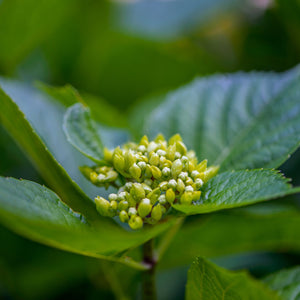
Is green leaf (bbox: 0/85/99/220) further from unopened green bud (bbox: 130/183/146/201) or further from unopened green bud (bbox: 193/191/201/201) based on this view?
unopened green bud (bbox: 193/191/201/201)

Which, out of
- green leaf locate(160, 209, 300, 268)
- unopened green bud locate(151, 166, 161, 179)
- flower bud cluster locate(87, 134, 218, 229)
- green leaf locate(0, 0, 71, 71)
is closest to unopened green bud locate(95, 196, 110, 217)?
flower bud cluster locate(87, 134, 218, 229)

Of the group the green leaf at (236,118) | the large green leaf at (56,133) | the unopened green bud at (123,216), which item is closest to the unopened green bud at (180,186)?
the unopened green bud at (123,216)

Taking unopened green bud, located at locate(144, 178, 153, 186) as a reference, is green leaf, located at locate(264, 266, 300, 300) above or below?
below

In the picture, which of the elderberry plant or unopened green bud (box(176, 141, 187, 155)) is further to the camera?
unopened green bud (box(176, 141, 187, 155))

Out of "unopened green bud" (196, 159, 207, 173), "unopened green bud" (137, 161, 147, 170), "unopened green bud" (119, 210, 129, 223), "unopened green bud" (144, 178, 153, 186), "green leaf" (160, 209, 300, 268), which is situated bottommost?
"green leaf" (160, 209, 300, 268)

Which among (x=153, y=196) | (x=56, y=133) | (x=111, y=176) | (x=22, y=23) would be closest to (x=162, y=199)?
(x=153, y=196)

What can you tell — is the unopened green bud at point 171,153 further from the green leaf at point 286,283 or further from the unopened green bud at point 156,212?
the green leaf at point 286,283

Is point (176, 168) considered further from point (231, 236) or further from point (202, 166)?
point (231, 236)
